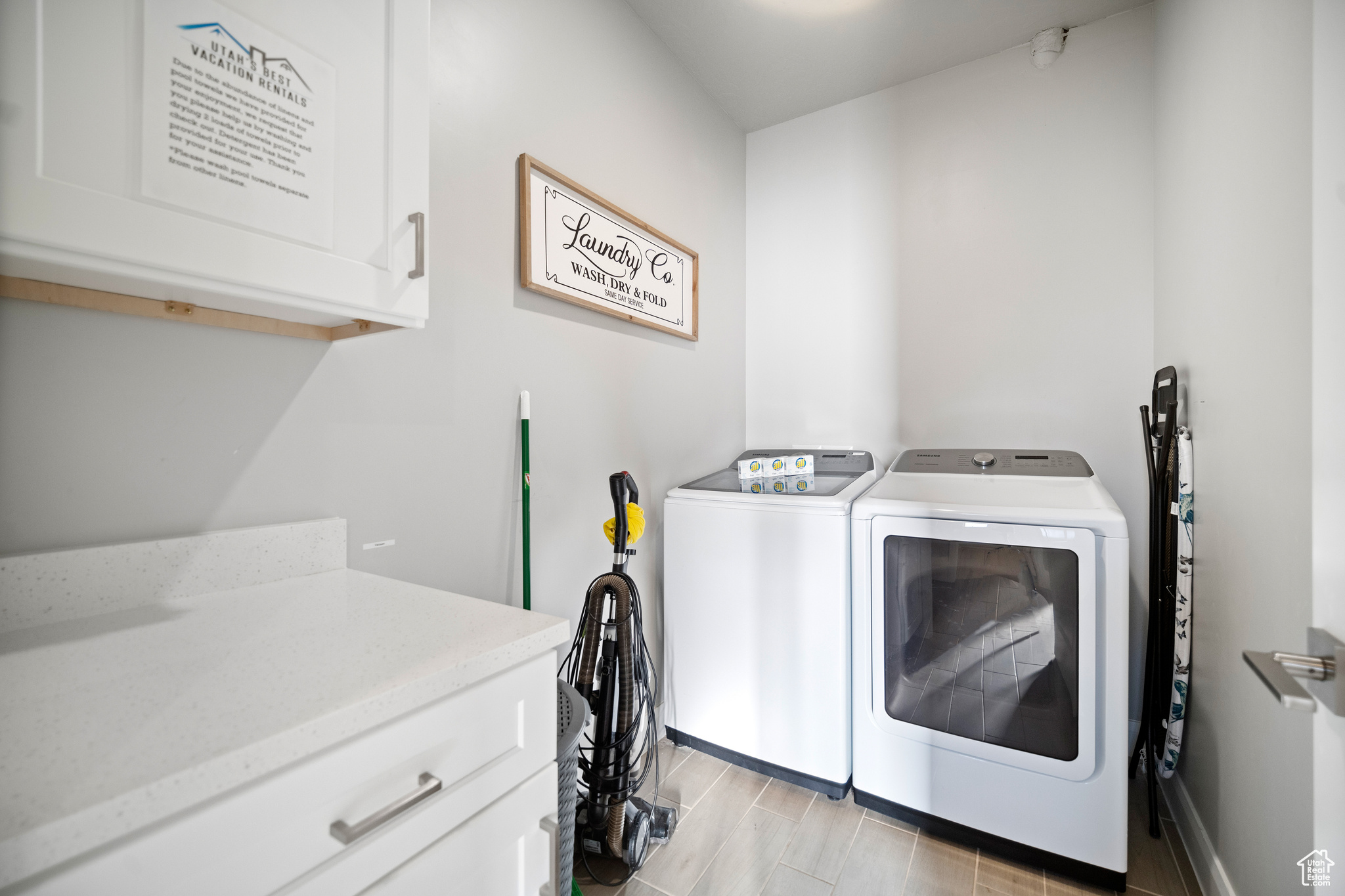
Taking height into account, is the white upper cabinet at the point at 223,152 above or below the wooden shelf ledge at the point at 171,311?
above

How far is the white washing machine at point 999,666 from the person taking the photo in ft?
4.80

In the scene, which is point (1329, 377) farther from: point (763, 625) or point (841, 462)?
point (841, 462)

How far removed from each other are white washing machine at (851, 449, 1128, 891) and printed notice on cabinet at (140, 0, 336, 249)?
62.3 inches

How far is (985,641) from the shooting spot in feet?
5.32

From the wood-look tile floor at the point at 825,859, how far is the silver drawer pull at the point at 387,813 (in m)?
1.09

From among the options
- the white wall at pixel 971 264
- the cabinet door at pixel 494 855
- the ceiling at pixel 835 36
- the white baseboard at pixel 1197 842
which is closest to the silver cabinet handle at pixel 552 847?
the cabinet door at pixel 494 855

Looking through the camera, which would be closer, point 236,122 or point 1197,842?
point 236,122

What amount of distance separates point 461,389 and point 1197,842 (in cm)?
238

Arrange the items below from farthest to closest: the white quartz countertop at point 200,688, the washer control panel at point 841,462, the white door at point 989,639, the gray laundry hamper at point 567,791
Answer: the washer control panel at point 841,462 < the white door at point 989,639 < the gray laundry hamper at point 567,791 < the white quartz countertop at point 200,688

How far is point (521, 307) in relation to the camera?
1640 millimetres

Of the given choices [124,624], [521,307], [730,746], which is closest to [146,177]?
[124,624]

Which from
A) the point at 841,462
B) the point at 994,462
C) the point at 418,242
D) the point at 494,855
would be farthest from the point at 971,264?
the point at 494,855

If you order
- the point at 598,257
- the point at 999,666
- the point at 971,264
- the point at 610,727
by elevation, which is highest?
the point at 971,264

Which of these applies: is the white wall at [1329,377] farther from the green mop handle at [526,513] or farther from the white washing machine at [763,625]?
the green mop handle at [526,513]
